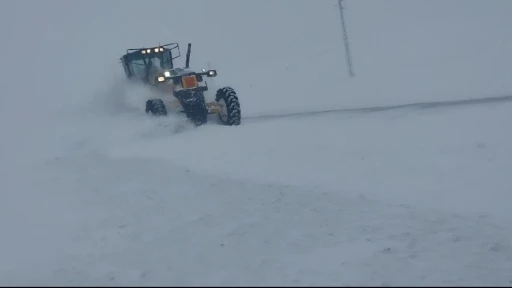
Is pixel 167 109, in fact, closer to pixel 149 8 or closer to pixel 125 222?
pixel 125 222

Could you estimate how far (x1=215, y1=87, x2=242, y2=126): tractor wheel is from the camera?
619 inches

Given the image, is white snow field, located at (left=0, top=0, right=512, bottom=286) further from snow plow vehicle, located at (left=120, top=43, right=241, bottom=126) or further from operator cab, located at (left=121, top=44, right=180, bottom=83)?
operator cab, located at (left=121, top=44, right=180, bottom=83)

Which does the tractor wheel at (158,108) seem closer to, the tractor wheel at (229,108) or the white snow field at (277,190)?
the white snow field at (277,190)

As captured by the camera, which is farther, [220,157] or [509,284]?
[220,157]

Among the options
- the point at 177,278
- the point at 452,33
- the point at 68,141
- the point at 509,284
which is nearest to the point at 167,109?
the point at 68,141

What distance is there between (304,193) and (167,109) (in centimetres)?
853

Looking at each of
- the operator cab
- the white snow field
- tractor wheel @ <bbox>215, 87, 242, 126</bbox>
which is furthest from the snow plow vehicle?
the operator cab

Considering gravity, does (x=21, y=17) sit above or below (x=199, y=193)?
above

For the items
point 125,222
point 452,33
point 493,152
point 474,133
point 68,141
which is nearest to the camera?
point 125,222

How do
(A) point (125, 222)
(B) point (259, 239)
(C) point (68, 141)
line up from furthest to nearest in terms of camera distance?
1. (C) point (68, 141)
2. (A) point (125, 222)
3. (B) point (259, 239)

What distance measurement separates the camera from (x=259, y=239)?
757cm

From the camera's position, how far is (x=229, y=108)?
51.6 feet

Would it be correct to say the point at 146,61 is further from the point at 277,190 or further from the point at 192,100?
the point at 277,190

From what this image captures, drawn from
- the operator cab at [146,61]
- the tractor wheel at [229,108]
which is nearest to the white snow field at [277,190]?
the tractor wheel at [229,108]
